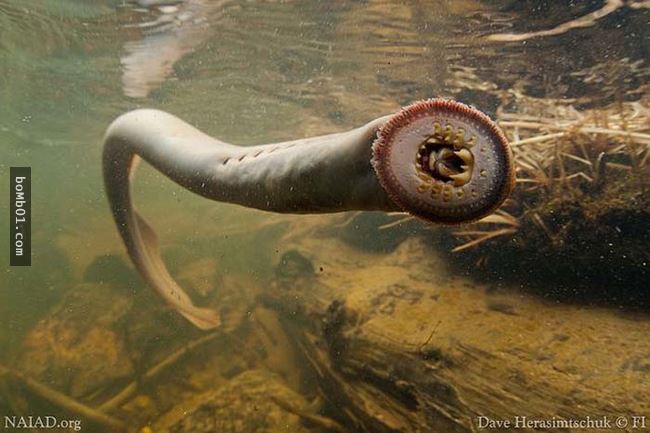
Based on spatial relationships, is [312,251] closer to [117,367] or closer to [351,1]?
[117,367]

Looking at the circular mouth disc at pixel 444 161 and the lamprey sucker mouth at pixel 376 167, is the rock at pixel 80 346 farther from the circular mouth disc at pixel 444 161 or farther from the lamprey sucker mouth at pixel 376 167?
the circular mouth disc at pixel 444 161

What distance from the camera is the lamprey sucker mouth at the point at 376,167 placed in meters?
1.17

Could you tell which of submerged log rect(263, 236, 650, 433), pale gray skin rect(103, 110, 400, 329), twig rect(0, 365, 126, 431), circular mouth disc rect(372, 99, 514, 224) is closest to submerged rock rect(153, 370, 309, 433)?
submerged log rect(263, 236, 650, 433)

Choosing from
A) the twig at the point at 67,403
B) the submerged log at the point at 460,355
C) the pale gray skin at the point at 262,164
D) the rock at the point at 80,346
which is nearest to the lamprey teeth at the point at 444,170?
the pale gray skin at the point at 262,164

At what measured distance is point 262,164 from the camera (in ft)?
6.26

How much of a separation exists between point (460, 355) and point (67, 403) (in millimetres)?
4973

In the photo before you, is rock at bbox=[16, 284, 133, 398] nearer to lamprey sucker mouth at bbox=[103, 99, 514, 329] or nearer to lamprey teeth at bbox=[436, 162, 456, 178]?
lamprey sucker mouth at bbox=[103, 99, 514, 329]

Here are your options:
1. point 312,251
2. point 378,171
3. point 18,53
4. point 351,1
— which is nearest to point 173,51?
point 18,53

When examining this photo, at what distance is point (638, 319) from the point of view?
3.41 metres

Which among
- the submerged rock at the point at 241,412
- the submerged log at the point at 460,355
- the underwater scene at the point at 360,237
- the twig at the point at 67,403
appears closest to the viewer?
the underwater scene at the point at 360,237

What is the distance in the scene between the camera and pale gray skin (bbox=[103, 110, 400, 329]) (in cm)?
149

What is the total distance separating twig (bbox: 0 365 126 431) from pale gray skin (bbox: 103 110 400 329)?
126 inches

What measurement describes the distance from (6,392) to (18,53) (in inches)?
364

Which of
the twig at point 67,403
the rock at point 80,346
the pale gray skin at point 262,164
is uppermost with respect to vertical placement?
the pale gray skin at point 262,164
